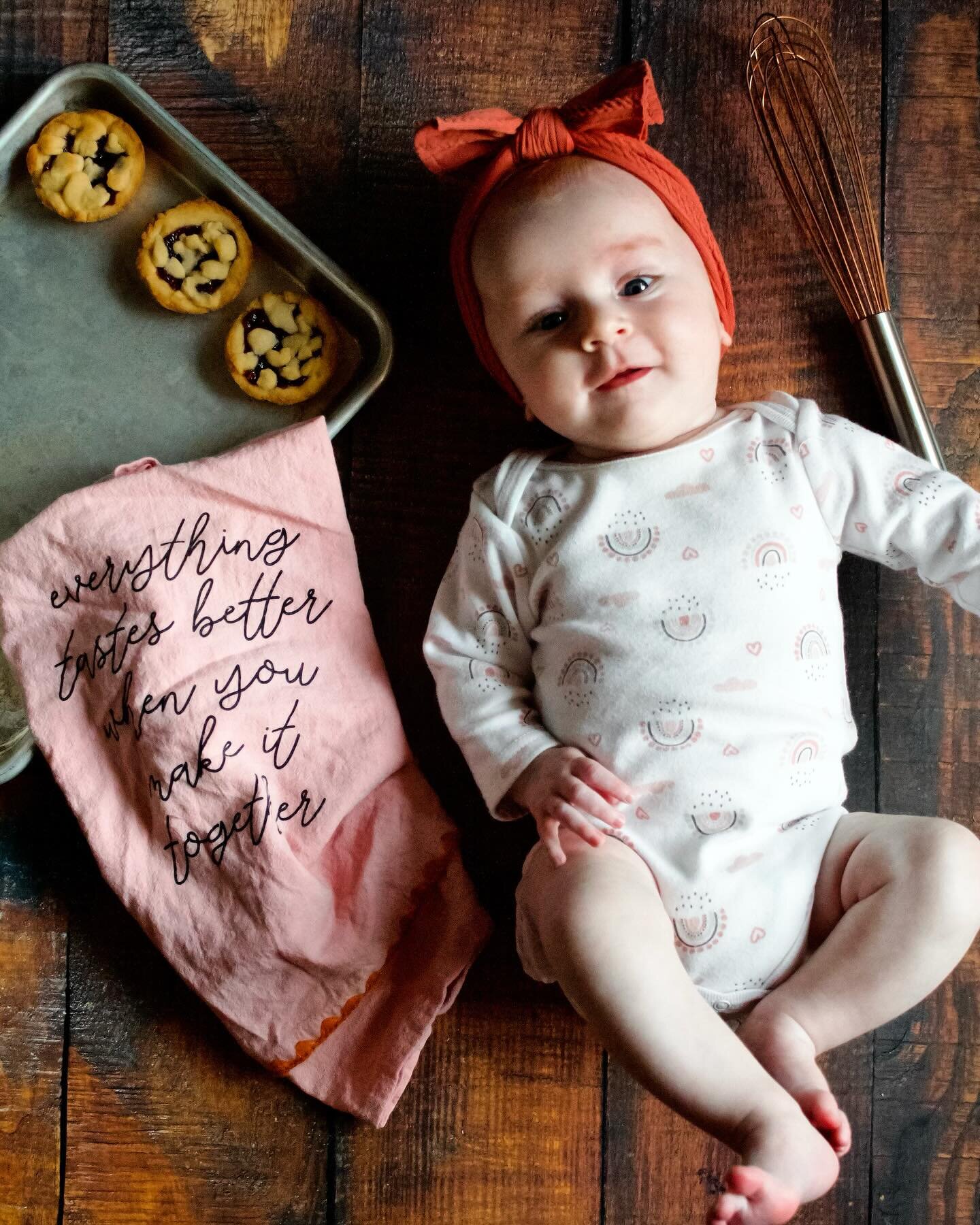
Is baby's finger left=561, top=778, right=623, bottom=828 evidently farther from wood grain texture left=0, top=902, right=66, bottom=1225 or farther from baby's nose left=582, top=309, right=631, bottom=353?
wood grain texture left=0, top=902, right=66, bottom=1225

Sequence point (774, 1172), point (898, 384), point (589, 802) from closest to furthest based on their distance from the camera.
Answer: point (774, 1172) → point (589, 802) → point (898, 384)

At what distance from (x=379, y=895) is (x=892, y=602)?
488mm

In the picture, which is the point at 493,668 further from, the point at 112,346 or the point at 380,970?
the point at 112,346

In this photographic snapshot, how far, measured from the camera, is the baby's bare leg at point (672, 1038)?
581mm

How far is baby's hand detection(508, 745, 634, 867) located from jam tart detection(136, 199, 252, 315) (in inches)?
18.8

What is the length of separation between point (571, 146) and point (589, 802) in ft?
1.57

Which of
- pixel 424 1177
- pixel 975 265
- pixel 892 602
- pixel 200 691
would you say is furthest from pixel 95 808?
pixel 975 265

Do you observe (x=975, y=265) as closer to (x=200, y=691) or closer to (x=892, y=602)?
(x=892, y=602)

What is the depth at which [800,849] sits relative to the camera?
2.37ft

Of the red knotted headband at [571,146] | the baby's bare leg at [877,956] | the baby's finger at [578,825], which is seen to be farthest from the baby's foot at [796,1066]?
the red knotted headband at [571,146]

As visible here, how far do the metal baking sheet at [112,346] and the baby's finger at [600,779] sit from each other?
14.4 inches

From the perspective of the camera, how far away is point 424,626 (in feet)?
2.79

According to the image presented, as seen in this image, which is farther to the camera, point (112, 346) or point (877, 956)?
point (112, 346)

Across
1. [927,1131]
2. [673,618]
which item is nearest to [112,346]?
[673,618]
